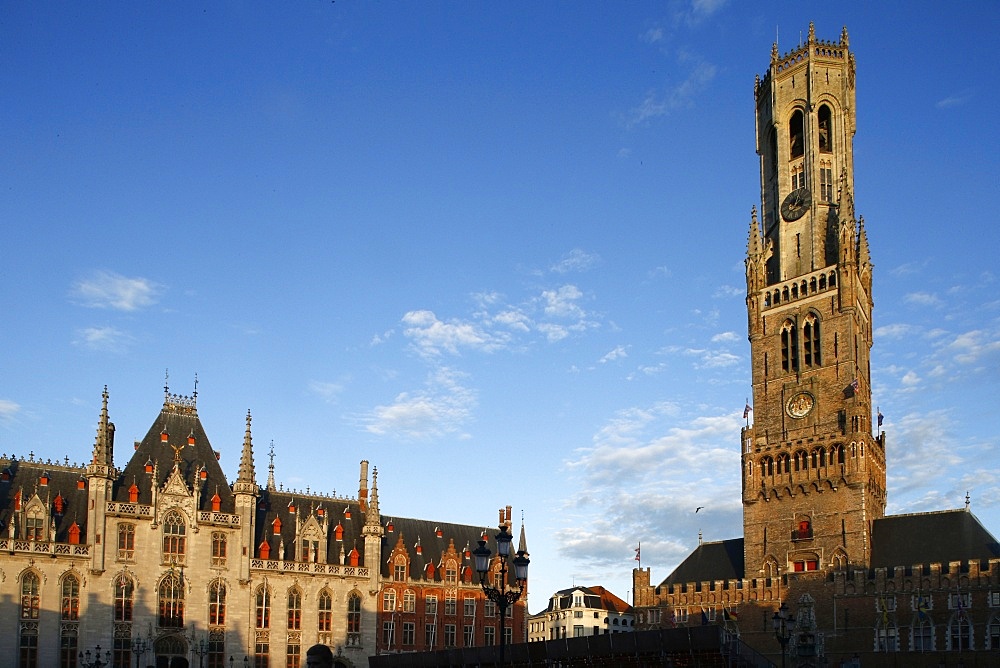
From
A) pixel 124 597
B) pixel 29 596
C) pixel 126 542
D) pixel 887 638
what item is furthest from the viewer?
pixel 126 542

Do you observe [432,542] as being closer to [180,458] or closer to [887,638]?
[180,458]

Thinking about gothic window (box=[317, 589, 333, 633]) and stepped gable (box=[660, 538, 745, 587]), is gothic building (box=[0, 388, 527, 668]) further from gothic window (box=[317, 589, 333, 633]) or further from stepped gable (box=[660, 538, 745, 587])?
stepped gable (box=[660, 538, 745, 587])

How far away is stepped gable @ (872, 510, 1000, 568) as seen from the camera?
68.6 meters

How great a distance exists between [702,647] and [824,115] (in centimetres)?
5262

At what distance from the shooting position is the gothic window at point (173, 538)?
71812mm

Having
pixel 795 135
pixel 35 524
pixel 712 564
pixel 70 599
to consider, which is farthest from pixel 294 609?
pixel 795 135

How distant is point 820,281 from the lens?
8000 cm

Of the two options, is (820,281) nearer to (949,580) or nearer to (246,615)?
(949,580)

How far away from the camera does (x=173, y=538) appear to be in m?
72.3

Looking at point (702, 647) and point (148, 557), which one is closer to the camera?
point (702, 647)

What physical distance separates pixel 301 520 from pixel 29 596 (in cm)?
1891

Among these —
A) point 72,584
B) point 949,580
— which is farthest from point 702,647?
point 72,584

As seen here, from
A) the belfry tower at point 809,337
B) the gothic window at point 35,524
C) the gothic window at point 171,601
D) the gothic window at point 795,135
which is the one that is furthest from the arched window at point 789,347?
the gothic window at point 35,524

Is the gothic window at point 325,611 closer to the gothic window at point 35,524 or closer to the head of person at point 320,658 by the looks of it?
the gothic window at point 35,524
